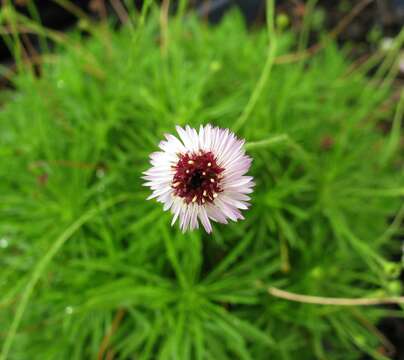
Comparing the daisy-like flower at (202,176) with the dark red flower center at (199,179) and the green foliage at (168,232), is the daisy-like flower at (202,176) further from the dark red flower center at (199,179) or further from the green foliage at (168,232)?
the green foliage at (168,232)

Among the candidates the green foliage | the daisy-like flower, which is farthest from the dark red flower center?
the green foliage

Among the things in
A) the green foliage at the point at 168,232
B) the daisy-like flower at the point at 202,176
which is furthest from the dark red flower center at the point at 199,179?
the green foliage at the point at 168,232

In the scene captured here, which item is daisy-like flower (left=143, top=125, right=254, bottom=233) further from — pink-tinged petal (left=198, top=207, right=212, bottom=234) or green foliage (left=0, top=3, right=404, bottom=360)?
green foliage (left=0, top=3, right=404, bottom=360)

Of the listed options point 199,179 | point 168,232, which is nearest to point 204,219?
point 199,179

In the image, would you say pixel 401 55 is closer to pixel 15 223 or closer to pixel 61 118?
pixel 61 118

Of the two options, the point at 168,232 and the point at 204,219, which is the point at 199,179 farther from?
the point at 168,232

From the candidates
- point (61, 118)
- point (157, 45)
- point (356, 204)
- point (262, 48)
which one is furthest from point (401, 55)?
point (61, 118)

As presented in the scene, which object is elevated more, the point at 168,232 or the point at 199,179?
the point at 168,232

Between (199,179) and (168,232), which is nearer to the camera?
(199,179)
